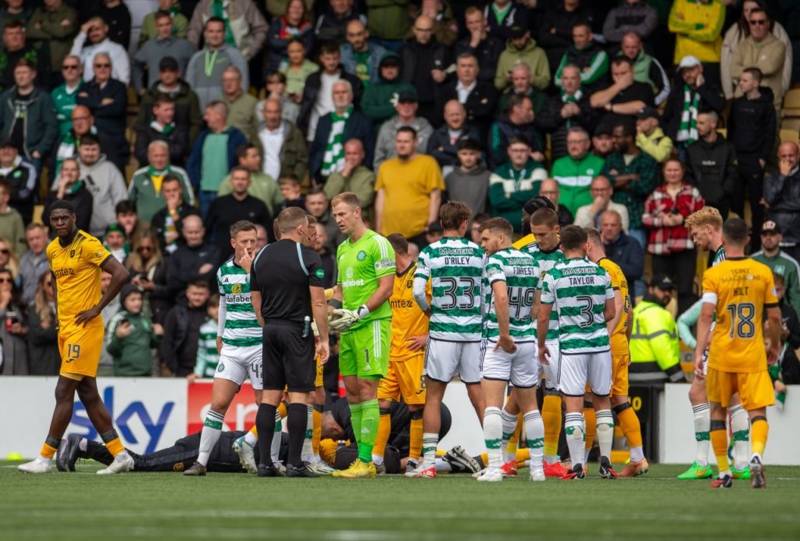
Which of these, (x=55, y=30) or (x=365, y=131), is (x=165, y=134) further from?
(x=55, y=30)

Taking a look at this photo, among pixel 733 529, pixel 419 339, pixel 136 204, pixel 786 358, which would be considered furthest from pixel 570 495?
pixel 136 204

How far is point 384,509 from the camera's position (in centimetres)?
1027

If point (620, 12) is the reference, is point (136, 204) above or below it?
below

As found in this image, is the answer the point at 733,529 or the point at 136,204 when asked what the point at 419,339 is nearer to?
the point at 733,529

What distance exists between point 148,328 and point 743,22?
9.52 m

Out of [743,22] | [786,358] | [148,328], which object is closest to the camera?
[786,358]

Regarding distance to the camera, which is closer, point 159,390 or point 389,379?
point 389,379

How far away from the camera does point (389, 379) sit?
16.1 metres

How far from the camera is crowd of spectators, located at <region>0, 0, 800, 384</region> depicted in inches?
830

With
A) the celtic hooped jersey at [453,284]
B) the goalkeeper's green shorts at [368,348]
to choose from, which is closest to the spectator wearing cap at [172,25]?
the goalkeeper's green shorts at [368,348]

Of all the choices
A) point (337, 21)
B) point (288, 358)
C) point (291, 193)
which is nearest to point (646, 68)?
point (337, 21)

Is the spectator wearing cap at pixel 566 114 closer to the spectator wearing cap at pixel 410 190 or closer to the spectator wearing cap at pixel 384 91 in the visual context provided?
the spectator wearing cap at pixel 410 190

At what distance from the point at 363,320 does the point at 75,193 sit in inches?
361

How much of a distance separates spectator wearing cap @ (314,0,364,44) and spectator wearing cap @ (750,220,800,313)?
24.1 ft
